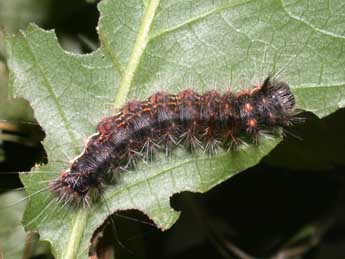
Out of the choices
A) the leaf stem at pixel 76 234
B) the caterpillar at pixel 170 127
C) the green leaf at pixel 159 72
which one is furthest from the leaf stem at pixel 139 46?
the leaf stem at pixel 76 234

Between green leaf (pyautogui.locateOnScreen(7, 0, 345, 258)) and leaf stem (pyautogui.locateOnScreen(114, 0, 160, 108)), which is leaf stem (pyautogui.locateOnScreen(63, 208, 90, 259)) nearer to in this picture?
green leaf (pyautogui.locateOnScreen(7, 0, 345, 258))

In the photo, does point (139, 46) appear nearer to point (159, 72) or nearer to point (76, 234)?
point (159, 72)

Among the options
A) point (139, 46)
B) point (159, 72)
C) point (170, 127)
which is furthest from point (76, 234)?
point (139, 46)

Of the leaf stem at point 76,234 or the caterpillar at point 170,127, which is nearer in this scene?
the leaf stem at point 76,234

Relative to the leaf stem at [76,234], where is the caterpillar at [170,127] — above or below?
above

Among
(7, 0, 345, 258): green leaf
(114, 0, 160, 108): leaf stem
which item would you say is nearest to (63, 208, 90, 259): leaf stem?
(7, 0, 345, 258): green leaf

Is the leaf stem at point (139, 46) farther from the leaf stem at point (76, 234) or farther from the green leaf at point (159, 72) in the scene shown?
the leaf stem at point (76, 234)

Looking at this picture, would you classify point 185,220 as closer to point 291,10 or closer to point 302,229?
point 302,229
